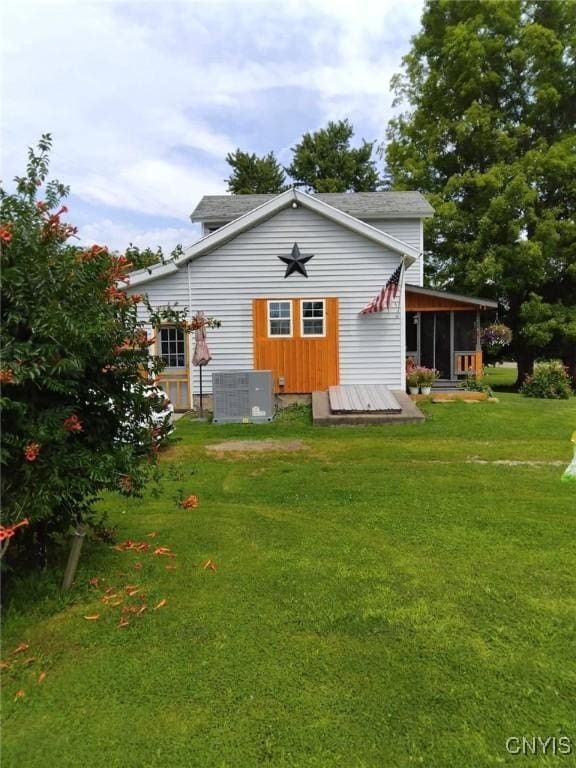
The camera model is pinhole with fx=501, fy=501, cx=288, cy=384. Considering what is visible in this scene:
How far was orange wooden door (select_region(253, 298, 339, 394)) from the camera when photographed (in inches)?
493

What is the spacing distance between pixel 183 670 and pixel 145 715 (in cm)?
32

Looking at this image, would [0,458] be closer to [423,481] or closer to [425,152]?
[423,481]

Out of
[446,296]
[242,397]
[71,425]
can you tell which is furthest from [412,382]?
[71,425]

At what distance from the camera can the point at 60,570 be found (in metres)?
3.64

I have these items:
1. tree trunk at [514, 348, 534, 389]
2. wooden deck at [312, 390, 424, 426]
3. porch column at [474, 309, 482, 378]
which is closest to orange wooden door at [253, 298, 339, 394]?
wooden deck at [312, 390, 424, 426]

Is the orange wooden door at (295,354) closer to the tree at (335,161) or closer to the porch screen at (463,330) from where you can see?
the porch screen at (463,330)

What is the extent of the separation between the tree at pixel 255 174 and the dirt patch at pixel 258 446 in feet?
97.8

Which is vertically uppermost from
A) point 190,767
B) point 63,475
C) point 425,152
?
point 425,152

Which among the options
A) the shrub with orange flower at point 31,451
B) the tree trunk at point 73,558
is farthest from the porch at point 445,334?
the shrub with orange flower at point 31,451

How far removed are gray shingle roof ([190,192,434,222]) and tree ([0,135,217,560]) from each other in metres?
13.1

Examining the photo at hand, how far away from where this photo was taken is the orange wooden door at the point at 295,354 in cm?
1252

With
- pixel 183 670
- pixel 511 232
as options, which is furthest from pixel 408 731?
pixel 511 232

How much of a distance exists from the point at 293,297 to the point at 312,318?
0.70 metres

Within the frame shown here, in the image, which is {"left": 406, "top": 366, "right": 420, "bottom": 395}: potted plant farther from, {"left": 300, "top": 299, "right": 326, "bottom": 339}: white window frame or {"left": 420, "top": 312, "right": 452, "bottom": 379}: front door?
{"left": 420, "top": 312, "right": 452, "bottom": 379}: front door
